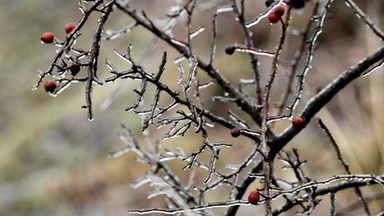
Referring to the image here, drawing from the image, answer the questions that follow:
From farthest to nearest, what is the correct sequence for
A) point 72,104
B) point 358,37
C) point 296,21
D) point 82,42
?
1. point 82,42
2. point 72,104
3. point 296,21
4. point 358,37

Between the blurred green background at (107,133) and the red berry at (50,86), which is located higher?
the blurred green background at (107,133)

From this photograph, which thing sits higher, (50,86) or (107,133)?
(107,133)

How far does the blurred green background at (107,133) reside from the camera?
2774 millimetres

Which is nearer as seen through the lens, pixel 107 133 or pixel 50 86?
pixel 50 86

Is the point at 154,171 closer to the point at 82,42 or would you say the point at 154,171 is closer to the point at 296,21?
the point at 296,21

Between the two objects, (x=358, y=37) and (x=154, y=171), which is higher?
(x=358, y=37)

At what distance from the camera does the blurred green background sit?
2.77 metres

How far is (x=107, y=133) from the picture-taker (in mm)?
3625

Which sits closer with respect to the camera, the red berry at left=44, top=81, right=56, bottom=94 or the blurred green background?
the red berry at left=44, top=81, right=56, bottom=94

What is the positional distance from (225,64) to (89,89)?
2.92 metres

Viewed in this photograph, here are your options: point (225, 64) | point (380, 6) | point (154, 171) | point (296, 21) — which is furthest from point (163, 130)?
point (154, 171)

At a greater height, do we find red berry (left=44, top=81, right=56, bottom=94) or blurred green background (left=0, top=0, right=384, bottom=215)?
blurred green background (left=0, top=0, right=384, bottom=215)

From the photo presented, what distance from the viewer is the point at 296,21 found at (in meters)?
3.64

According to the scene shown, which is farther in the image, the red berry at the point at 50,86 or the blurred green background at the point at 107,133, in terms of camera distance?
the blurred green background at the point at 107,133
